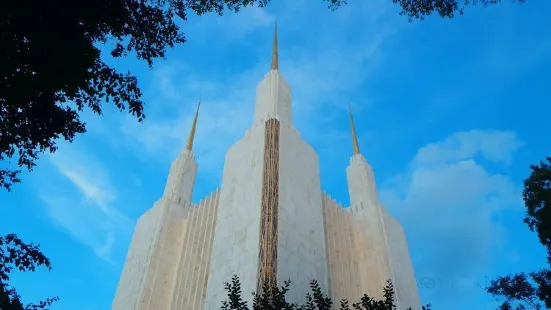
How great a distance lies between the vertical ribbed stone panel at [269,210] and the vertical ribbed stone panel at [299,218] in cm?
23

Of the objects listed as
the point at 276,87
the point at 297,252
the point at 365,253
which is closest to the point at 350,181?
the point at 365,253

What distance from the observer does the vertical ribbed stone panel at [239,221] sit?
14.6 metres

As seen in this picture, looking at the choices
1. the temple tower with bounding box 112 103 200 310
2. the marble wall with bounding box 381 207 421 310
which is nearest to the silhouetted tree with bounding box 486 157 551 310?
the marble wall with bounding box 381 207 421 310

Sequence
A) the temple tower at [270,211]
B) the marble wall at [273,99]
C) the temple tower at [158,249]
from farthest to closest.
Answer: the marble wall at [273,99] < the temple tower at [158,249] < the temple tower at [270,211]

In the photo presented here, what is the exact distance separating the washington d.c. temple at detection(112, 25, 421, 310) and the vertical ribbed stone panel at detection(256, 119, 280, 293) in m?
0.04

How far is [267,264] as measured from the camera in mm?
14008

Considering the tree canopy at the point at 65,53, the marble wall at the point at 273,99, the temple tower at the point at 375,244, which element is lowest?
the tree canopy at the point at 65,53

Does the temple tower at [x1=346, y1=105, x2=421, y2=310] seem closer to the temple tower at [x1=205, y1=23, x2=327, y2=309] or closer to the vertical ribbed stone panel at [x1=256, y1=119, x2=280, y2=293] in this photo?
the temple tower at [x1=205, y1=23, x2=327, y2=309]

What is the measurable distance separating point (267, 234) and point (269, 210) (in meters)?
1.01

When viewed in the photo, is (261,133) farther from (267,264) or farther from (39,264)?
(39,264)

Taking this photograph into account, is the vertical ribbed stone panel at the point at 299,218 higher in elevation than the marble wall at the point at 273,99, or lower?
lower

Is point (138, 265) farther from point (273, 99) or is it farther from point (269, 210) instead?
point (273, 99)

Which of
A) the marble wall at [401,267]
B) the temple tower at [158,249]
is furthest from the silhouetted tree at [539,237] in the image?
the temple tower at [158,249]

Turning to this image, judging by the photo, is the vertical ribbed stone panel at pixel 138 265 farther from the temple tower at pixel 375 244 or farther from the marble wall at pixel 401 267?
the marble wall at pixel 401 267
